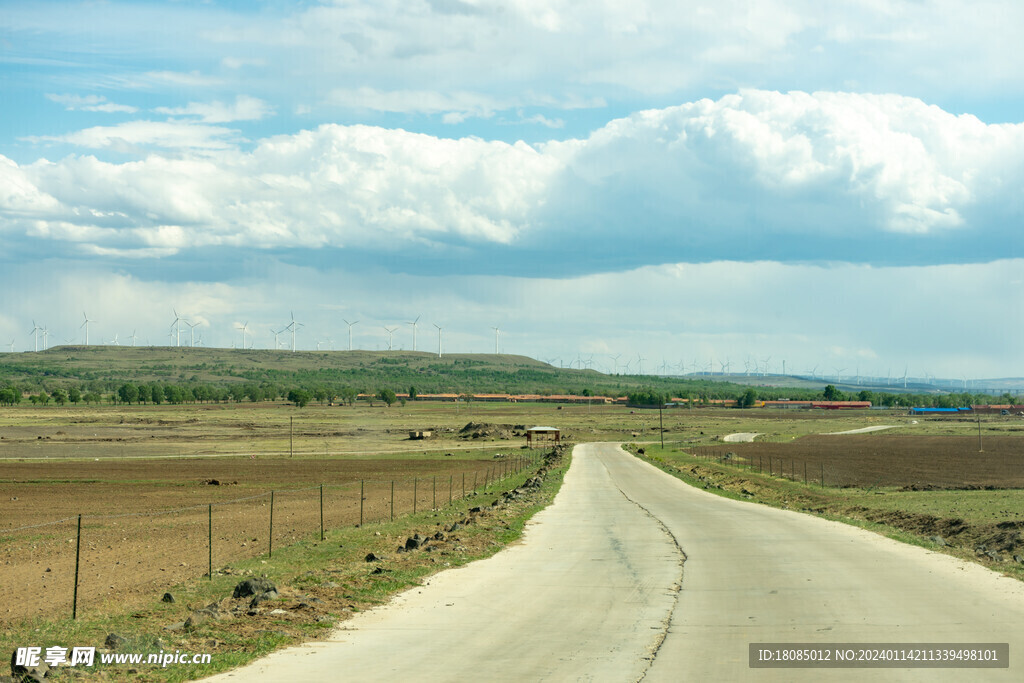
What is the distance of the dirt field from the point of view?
57681 mm

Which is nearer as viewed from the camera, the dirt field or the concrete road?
the concrete road

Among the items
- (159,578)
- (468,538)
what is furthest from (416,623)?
(468,538)

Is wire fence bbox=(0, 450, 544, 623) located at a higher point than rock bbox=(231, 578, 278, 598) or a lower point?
lower

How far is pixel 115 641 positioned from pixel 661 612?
920 cm

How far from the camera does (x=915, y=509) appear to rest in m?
38.2

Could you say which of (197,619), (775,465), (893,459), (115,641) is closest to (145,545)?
(197,619)

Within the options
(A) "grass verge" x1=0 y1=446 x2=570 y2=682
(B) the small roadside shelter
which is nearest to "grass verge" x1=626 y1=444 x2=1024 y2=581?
(A) "grass verge" x1=0 y1=446 x2=570 y2=682

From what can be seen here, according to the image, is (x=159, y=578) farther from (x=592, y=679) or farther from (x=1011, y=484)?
(x=1011, y=484)

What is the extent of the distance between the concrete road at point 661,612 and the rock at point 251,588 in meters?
2.12

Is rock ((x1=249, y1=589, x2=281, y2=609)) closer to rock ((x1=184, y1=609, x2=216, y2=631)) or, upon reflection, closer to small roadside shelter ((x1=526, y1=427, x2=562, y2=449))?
rock ((x1=184, y1=609, x2=216, y2=631))

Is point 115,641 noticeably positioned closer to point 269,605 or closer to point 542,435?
point 269,605

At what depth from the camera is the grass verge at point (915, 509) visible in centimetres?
2561

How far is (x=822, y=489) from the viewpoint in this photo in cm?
5122

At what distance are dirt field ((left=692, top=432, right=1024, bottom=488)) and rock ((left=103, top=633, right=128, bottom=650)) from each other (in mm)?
49245
